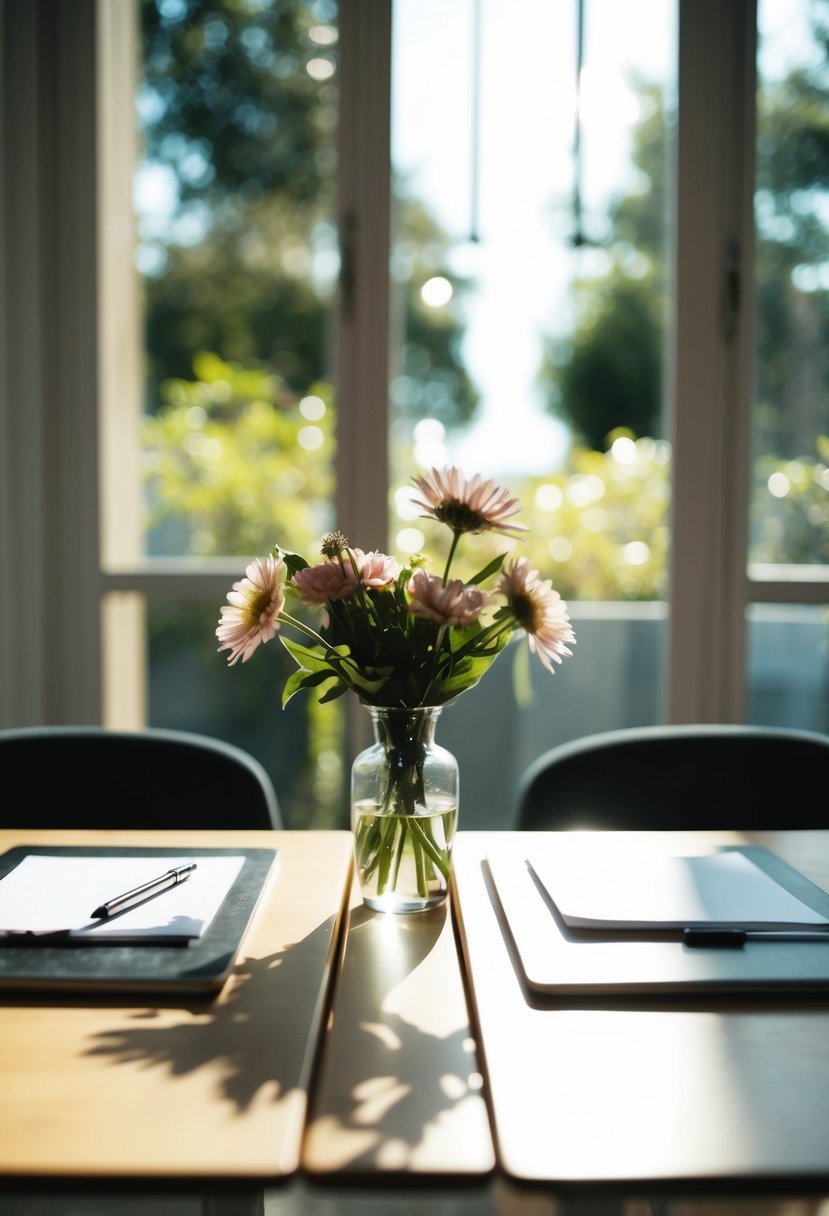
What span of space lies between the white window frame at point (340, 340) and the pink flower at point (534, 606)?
123 centimetres

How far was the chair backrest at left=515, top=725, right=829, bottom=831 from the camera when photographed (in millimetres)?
1538

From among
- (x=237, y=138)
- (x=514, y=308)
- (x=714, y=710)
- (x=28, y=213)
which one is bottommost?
(x=714, y=710)

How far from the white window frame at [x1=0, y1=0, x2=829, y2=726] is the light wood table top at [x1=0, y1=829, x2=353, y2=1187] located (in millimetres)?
1423

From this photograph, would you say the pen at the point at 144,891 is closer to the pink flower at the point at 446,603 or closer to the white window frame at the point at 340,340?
the pink flower at the point at 446,603

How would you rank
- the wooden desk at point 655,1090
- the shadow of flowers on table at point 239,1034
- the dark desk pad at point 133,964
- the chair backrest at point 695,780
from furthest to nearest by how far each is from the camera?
the chair backrest at point 695,780 → the dark desk pad at point 133,964 → the shadow of flowers on table at point 239,1034 → the wooden desk at point 655,1090

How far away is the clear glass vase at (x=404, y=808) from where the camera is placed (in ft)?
3.30

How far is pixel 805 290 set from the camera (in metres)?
2.19

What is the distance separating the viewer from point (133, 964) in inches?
33.7

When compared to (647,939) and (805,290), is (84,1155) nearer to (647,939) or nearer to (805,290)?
(647,939)

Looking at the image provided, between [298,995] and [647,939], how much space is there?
32cm

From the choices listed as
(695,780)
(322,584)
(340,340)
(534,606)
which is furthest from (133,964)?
(340,340)

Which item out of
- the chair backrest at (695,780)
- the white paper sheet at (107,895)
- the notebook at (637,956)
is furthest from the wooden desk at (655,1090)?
the chair backrest at (695,780)

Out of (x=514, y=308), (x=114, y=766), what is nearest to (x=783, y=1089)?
(x=114, y=766)

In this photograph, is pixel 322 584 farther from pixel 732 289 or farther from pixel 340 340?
pixel 732 289
